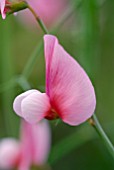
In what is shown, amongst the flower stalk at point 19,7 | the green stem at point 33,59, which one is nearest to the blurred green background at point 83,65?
the green stem at point 33,59

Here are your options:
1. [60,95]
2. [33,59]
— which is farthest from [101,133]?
[33,59]

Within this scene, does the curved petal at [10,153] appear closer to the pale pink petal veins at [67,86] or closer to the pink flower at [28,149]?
the pink flower at [28,149]

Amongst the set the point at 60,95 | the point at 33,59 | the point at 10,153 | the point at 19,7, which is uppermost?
the point at 19,7

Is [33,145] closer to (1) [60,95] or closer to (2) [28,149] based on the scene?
(2) [28,149]

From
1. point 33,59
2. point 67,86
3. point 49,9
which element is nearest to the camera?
point 67,86

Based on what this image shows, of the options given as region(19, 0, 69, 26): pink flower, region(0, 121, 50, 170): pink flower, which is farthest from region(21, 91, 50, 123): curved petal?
region(19, 0, 69, 26): pink flower

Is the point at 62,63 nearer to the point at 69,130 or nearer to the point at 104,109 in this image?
the point at 104,109

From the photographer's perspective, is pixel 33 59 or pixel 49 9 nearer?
pixel 33 59

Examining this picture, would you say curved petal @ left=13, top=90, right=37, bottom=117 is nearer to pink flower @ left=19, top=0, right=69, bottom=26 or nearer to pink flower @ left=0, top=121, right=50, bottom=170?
pink flower @ left=0, top=121, right=50, bottom=170
